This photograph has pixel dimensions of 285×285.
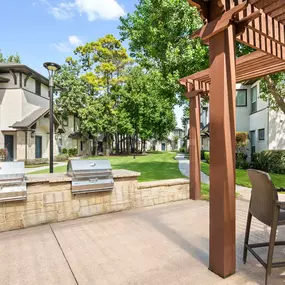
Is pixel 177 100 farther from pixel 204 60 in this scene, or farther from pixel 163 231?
pixel 163 231

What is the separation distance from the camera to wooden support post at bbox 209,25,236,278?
2498 mm

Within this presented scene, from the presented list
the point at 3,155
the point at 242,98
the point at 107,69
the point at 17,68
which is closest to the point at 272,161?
the point at 242,98

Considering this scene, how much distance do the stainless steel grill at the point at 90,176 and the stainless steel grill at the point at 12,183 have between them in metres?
0.91

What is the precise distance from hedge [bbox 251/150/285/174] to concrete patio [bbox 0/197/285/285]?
24.9 ft

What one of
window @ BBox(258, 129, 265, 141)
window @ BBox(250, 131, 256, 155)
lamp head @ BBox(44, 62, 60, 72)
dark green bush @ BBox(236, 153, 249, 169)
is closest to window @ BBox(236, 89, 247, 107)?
window @ BBox(250, 131, 256, 155)

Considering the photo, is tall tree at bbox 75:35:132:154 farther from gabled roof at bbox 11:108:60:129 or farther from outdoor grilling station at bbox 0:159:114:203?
outdoor grilling station at bbox 0:159:114:203

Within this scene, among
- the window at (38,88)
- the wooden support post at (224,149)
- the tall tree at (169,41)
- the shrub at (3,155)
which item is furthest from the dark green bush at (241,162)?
the window at (38,88)

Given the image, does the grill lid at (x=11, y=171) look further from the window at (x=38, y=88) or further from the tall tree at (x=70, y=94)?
the tall tree at (x=70, y=94)

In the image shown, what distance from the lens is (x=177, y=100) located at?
1214 centimetres

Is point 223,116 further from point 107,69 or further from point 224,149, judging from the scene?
point 107,69

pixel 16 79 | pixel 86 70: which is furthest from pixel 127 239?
pixel 86 70

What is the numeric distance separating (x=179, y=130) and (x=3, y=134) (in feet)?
169

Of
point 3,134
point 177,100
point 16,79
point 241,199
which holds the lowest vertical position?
point 241,199

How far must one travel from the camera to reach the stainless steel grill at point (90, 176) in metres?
4.48
